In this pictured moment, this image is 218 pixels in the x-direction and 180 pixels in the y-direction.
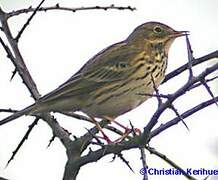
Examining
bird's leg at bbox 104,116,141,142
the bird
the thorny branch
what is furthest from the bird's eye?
the thorny branch

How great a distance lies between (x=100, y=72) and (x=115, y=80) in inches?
6.2

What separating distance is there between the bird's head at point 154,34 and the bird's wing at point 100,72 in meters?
0.32

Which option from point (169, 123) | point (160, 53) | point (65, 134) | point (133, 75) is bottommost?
point (169, 123)

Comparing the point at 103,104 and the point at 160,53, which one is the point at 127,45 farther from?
the point at 103,104

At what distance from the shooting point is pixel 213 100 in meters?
2.94

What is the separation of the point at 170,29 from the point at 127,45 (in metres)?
0.48

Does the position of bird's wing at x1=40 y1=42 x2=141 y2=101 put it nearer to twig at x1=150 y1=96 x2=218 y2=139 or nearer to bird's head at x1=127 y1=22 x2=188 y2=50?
bird's head at x1=127 y1=22 x2=188 y2=50

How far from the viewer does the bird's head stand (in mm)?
6166

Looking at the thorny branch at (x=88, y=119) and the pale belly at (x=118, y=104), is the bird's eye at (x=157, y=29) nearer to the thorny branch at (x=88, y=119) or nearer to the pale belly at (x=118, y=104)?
the pale belly at (x=118, y=104)

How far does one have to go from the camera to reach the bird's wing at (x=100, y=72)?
548cm

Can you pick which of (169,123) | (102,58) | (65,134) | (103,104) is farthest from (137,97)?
(169,123)

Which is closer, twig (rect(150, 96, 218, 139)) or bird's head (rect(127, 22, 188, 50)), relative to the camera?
twig (rect(150, 96, 218, 139))

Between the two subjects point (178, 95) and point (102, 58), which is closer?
point (178, 95)

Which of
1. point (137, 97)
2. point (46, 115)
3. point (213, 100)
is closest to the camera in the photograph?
point (213, 100)
